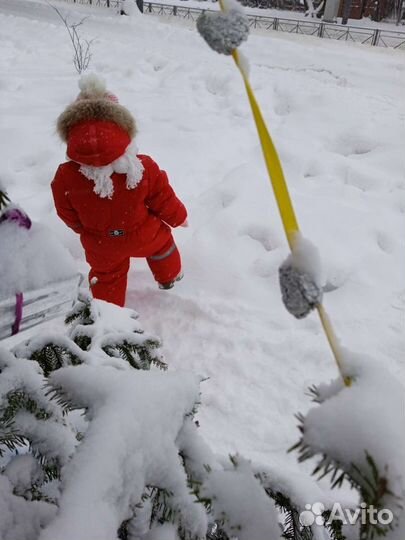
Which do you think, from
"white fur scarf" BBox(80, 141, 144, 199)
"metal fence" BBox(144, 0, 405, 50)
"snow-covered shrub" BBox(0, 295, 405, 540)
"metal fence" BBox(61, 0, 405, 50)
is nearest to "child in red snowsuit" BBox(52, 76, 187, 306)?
"white fur scarf" BBox(80, 141, 144, 199)

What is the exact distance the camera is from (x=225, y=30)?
55 cm

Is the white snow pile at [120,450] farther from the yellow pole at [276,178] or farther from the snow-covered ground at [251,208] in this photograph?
the snow-covered ground at [251,208]

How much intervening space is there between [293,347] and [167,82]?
5183 mm

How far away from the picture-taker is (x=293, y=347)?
249 cm

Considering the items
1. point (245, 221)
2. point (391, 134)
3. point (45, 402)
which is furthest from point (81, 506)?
point (391, 134)

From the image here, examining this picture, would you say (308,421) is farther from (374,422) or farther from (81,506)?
(81,506)

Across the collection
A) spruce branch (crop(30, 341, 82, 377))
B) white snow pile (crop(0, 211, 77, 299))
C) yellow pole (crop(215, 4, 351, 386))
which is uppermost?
yellow pole (crop(215, 4, 351, 386))

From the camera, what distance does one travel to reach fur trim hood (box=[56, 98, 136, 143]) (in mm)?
2285

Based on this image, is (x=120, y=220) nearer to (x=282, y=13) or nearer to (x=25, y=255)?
(x=25, y=255)

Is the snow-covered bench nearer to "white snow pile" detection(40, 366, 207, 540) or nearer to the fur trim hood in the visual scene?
"white snow pile" detection(40, 366, 207, 540)

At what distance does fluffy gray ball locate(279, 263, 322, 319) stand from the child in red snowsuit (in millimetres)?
1682

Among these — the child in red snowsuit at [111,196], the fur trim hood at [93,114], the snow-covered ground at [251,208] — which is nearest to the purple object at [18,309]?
the child in red snowsuit at [111,196]

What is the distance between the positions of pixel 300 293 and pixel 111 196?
79.4 inches

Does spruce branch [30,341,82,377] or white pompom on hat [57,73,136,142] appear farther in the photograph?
white pompom on hat [57,73,136,142]
